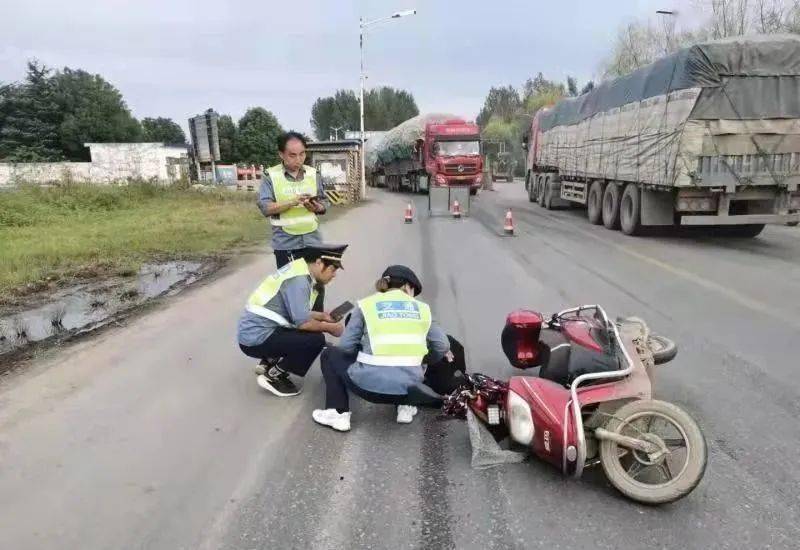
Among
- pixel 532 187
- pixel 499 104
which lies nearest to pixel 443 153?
pixel 532 187

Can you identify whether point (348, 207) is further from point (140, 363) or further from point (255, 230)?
point (140, 363)

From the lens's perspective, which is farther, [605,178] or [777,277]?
[605,178]

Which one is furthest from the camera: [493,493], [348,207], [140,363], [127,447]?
[348,207]

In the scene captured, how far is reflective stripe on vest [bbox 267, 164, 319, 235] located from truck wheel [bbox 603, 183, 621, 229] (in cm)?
1046

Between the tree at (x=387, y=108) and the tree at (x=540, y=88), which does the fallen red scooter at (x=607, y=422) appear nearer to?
the tree at (x=540, y=88)

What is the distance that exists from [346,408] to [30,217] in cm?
1509

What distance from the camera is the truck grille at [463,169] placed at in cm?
2578

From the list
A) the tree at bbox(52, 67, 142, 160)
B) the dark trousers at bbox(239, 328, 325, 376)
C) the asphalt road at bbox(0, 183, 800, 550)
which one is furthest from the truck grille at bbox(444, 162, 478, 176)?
the tree at bbox(52, 67, 142, 160)

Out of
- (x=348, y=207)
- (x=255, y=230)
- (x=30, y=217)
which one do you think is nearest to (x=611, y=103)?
(x=255, y=230)

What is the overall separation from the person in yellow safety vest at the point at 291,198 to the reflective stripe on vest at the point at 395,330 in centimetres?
149

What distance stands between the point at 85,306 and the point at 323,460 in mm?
5132

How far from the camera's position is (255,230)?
1496 cm

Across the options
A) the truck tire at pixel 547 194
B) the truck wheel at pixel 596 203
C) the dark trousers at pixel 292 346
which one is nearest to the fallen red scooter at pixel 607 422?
the dark trousers at pixel 292 346

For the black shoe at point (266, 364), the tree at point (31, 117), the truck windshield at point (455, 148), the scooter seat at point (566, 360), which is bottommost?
the black shoe at point (266, 364)
